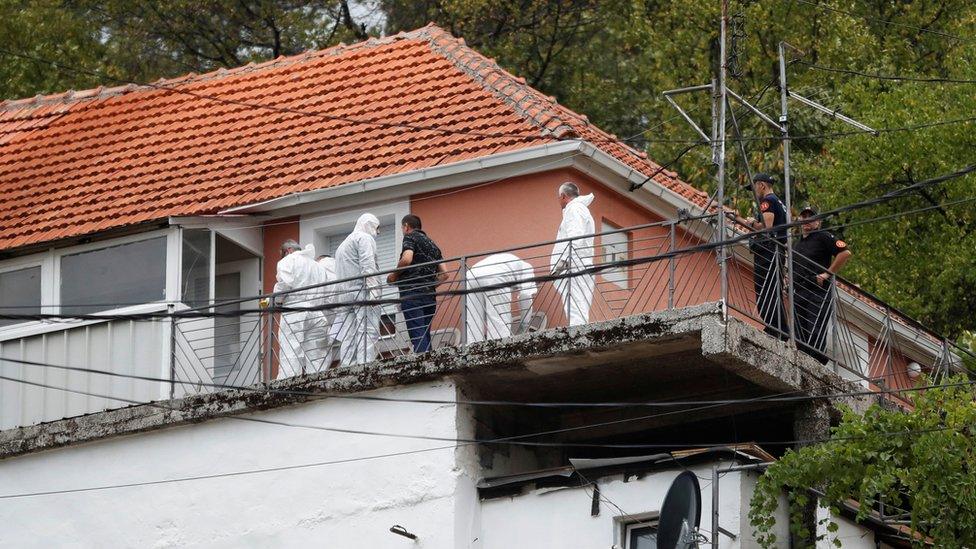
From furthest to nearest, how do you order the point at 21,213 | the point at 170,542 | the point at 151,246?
the point at 21,213 < the point at 151,246 < the point at 170,542

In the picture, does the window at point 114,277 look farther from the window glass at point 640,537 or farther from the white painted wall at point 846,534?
the white painted wall at point 846,534

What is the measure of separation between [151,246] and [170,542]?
3.69 metres

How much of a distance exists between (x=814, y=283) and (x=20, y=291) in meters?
9.29

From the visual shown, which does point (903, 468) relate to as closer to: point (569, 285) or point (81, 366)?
point (569, 285)

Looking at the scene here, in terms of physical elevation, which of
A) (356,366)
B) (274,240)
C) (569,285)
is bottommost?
(356,366)

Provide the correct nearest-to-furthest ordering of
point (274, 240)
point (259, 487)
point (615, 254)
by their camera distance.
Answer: point (259, 487)
point (615, 254)
point (274, 240)

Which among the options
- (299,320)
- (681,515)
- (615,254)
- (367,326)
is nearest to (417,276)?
(367,326)

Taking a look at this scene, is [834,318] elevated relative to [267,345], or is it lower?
lower

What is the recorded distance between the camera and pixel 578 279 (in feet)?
62.8

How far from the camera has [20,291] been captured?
75.5 feet

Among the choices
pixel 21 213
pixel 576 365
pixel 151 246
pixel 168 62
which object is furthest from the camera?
pixel 168 62

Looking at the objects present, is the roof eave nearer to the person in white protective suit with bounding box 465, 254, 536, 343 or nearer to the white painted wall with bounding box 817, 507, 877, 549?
the person in white protective suit with bounding box 465, 254, 536, 343

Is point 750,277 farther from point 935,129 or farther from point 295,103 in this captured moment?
point 295,103

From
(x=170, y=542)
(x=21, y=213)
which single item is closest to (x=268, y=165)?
(x=21, y=213)
